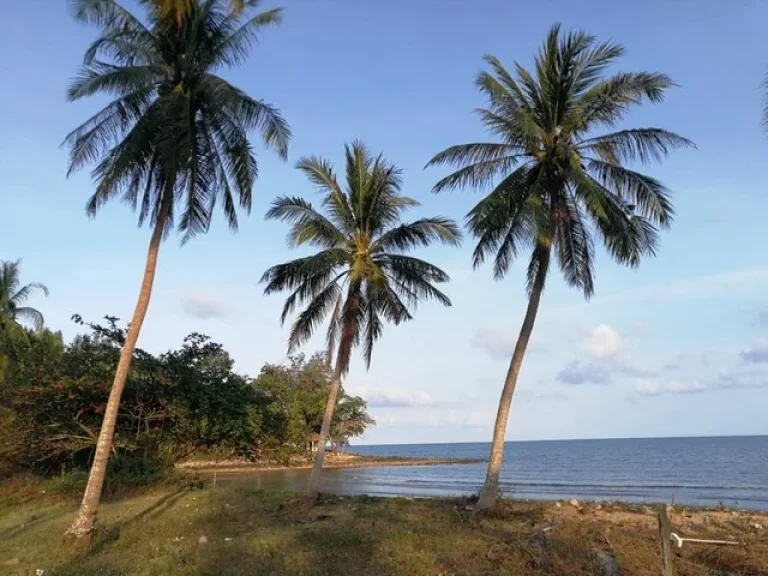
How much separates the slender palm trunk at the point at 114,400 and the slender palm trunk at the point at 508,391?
7968 mm

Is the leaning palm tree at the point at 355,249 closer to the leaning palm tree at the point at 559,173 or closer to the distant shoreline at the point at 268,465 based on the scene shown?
the leaning palm tree at the point at 559,173

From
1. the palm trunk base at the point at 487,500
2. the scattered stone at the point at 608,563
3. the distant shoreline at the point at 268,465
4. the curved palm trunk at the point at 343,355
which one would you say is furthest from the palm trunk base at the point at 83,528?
the distant shoreline at the point at 268,465

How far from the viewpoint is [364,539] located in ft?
37.0

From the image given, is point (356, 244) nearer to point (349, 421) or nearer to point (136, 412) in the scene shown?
point (136, 412)

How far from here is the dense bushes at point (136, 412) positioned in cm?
2080

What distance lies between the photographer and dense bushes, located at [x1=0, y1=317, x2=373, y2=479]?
20.8 meters

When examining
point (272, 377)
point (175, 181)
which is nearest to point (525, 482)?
point (272, 377)

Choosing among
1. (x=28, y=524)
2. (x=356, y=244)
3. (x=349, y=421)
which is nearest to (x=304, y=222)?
(x=356, y=244)

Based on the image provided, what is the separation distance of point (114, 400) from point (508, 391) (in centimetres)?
847

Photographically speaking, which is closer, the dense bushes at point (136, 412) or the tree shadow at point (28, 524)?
the tree shadow at point (28, 524)

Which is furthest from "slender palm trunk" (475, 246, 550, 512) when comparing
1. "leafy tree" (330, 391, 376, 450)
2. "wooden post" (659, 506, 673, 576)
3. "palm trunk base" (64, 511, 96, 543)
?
"leafy tree" (330, 391, 376, 450)

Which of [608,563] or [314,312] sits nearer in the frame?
[608,563]

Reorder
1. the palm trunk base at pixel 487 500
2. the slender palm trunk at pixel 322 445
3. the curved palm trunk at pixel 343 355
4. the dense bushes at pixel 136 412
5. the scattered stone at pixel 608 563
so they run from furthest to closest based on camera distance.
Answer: the dense bushes at pixel 136 412 → the curved palm trunk at pixel 343 355 → the slender palm trunk at pixel 322 445 → the palm trunk base at pixel 487 500 → the scattered stone at pixel 608 563

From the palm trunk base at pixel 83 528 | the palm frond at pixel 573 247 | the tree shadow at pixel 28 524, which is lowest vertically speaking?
the tree shadow at pixel 28 524
